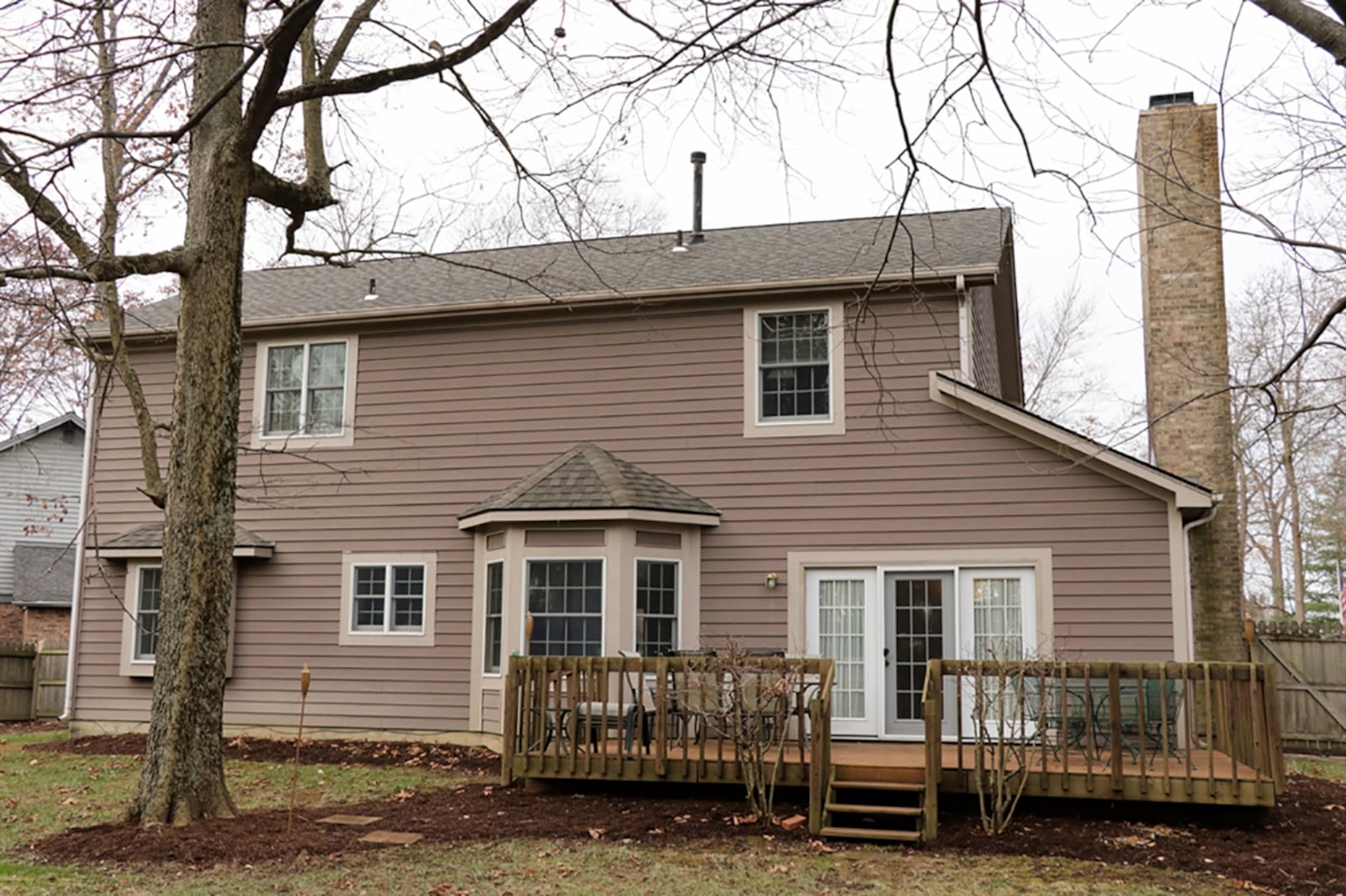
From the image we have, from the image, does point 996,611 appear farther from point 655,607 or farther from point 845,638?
point 655,607

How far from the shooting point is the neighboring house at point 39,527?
85.8 feet

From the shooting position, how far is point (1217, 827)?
853 cm

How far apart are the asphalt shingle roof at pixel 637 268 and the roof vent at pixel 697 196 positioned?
196 millimetres

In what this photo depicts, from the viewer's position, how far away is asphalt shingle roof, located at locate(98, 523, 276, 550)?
46.6 feet

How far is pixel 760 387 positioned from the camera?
42.4ft

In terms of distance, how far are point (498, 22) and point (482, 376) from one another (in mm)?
6240

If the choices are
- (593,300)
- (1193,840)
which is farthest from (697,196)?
(1193,840)

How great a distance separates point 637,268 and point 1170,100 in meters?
7.41

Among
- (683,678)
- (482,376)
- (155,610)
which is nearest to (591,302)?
(482,376)

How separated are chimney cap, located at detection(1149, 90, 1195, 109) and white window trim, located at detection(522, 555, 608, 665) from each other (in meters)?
9.18

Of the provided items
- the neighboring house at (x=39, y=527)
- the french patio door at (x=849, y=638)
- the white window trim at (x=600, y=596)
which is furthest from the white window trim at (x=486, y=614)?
the neighboring house at (x=39, y=527)

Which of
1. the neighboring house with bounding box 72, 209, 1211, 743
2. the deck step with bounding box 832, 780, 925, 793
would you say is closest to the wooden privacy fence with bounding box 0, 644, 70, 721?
the neighboring house with bounding box 72, 209, 1211, 743

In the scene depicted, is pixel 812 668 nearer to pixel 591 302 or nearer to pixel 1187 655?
pixel 1187 655

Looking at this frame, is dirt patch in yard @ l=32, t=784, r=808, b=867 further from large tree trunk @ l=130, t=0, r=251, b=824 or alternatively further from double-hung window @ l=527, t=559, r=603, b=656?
double-hung window @ l=527, t=559, r=603, b=656
